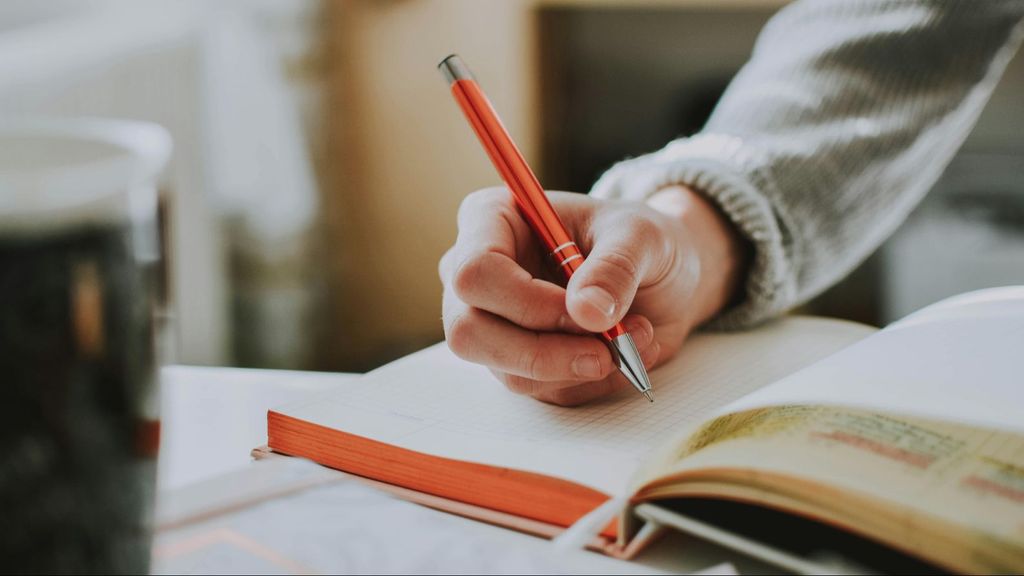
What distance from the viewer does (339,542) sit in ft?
1.11

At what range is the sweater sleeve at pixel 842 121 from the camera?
0.67m

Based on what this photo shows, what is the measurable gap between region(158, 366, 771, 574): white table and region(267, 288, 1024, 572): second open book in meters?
0.01

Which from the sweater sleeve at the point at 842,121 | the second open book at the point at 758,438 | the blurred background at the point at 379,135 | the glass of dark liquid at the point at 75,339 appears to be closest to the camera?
the glass of dark liquid at the point at 75,339

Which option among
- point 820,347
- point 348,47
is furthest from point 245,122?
point 820,347

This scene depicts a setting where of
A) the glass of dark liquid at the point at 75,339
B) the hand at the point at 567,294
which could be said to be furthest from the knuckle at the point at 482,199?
the glass of dark liquid at the point at 75,339

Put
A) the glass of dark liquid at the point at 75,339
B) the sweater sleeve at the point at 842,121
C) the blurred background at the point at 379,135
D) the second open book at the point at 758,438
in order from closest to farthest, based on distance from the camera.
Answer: the glass of dark liquid at the point at 75,339, the second open book at the point at 758,438, the sweater sleeve at the point at 842,121, the blurred background at the point at 379,135

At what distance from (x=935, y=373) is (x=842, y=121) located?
33 cm

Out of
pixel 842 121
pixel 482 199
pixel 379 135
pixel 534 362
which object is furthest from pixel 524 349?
pixel 379 135

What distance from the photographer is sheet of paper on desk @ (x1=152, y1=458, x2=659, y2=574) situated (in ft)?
1.07

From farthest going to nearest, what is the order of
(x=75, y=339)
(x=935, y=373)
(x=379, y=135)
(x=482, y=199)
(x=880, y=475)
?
(x=379, y=135) → (x=482, y=199) → (x=935, y=373) → (x=880, y=475) → (x=75, y=339)

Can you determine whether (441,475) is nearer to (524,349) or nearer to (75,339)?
(524,349)

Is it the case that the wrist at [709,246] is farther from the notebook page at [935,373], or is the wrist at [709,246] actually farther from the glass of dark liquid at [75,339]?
the glass of dark liquid at [75,339]

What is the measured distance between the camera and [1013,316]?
20.3 inches

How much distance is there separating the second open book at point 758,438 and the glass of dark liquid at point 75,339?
0.56 ft
